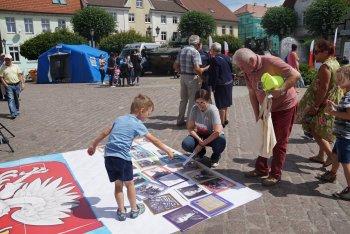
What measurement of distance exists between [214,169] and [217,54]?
3.01 m

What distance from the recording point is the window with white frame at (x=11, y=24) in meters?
41.6

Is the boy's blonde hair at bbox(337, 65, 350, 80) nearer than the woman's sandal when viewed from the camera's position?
Yes

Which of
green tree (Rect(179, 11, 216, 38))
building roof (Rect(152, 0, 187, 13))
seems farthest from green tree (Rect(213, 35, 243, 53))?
building roof (Rect(152, 0, 187, 13))

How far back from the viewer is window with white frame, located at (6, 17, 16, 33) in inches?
1639

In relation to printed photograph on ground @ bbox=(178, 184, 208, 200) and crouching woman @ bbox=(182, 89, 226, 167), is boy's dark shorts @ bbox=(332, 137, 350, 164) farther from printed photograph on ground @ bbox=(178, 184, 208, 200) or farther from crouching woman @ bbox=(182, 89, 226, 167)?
printed photograph on ground @ bbox=(178, 184, 208, 200)

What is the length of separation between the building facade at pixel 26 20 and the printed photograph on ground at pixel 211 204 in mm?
39714

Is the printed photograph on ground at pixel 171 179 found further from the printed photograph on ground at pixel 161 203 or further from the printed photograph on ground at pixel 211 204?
the printed photograph on ground at pixel 211 204

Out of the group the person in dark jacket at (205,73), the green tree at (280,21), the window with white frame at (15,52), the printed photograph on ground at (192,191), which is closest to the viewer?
the printed photograph on ground at (192,191)

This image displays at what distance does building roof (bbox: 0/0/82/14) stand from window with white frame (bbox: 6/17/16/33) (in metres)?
1.20

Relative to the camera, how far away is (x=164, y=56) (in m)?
23.2

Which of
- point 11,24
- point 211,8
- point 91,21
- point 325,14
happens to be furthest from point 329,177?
Answer: point 211,8

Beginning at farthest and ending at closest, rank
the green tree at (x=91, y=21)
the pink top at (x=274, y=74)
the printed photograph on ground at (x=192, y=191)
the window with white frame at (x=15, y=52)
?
the window with white frame at (x=15, y=52) < the green tree at (x=91, y=21) < the printed photograph on ground at (x=192, y=191) < the pink top at (x=274, y=74)

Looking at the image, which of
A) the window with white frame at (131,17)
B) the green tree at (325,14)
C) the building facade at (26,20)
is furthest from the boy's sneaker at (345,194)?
the window with white frame at (131,17)

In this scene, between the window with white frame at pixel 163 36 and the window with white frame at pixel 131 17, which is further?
the window with white frame at pixel 163 36
